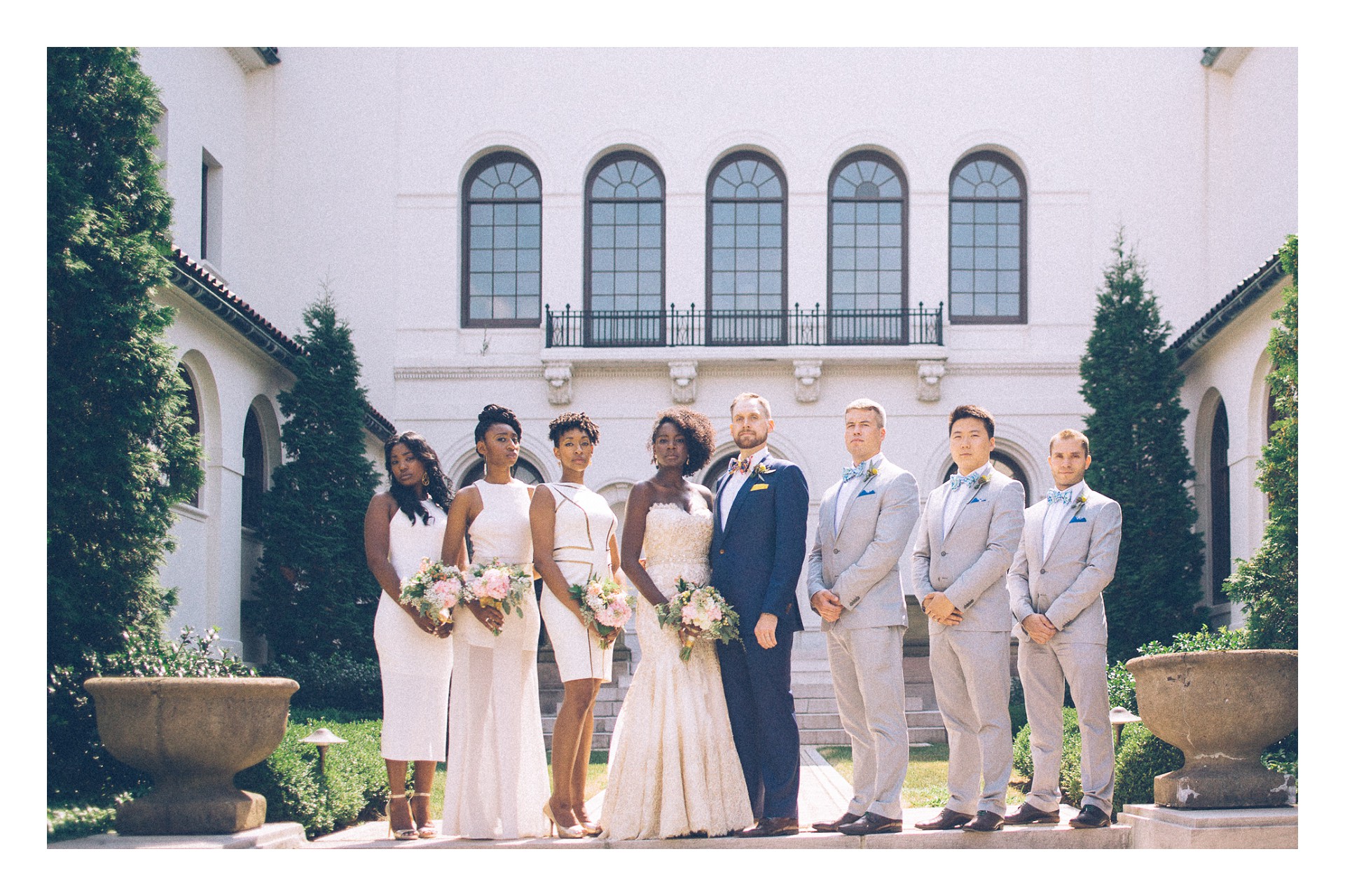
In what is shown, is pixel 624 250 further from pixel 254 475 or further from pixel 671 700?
pixel 671 700

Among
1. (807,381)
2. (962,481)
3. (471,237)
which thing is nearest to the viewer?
(962,481)

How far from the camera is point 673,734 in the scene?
716 centimetres

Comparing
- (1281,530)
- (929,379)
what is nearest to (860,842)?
(1281,530)

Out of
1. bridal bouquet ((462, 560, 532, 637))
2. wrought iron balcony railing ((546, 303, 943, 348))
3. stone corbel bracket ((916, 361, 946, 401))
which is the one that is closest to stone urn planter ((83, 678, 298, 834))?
bridal bouquet ((462, 560, 532, 637))

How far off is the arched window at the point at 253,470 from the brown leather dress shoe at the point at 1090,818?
13.3m

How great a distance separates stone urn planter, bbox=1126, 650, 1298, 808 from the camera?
24.0 ft

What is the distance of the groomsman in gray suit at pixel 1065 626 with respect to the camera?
7363 mm

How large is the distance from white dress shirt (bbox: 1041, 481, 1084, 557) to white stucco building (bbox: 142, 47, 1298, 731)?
43.0 feet

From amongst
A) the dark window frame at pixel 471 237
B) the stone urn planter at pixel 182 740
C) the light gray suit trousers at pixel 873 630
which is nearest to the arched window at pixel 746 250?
the dark window frame at pixel 471 237

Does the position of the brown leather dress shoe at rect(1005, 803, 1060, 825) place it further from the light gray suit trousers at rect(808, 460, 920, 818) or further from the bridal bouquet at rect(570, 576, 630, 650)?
the bridal bouquet at rect(570, 576, 630, 650)

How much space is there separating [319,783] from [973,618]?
4264mm

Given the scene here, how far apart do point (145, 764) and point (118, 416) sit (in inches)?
133

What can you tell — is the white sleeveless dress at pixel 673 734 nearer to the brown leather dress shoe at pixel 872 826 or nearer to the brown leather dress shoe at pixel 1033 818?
the brown leather dress shoe at pixel 872 826

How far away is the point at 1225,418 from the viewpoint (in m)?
19.0
